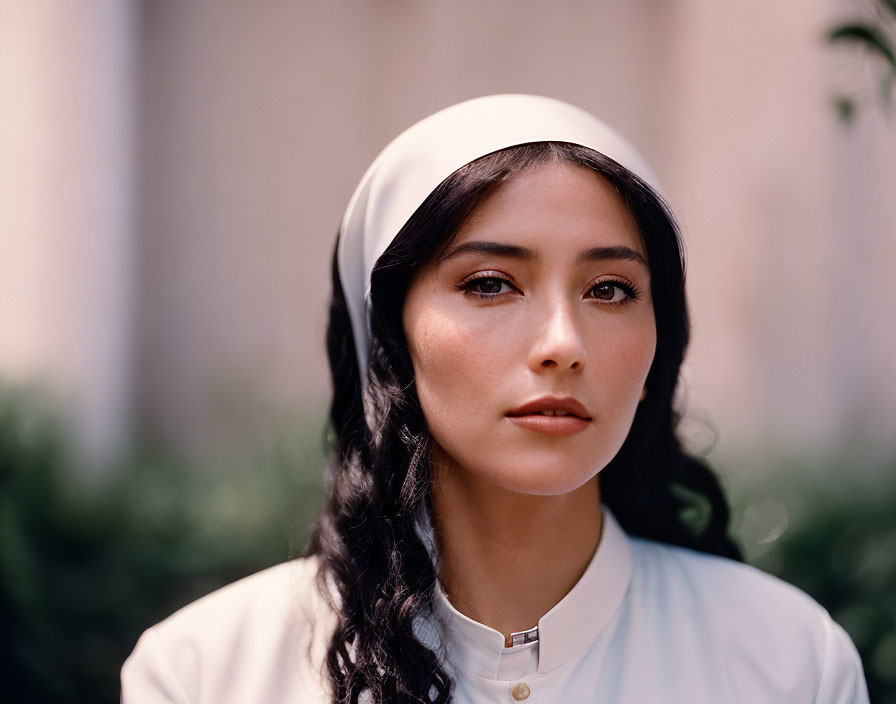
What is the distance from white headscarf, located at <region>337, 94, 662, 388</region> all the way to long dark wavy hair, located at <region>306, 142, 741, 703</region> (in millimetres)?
27

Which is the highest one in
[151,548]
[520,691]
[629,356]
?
[629,356]

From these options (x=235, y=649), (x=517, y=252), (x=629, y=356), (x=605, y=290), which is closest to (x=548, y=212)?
(x=517, y=252)

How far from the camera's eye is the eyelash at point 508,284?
2.00 m

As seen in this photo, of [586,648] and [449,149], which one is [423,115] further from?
[586,648]

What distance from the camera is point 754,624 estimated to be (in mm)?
2273

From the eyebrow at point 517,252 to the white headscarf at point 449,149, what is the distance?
155mm

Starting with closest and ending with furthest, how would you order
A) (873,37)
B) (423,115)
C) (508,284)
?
(508,284), (873,37), (423,115)

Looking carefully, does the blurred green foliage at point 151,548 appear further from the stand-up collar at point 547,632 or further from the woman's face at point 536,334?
the woman's face at point 536,334

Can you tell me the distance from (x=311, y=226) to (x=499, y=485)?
2.28m

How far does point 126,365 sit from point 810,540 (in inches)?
109

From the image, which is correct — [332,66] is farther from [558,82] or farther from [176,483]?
[176,483]

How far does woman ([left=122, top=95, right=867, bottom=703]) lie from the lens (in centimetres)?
198

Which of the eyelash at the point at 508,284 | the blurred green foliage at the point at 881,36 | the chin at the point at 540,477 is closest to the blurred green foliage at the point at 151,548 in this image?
the chin at the point at 540,477

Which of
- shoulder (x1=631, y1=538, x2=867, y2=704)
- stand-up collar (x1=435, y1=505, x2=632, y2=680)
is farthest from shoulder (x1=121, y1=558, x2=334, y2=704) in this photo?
shoulder (x1=631, y1=538, x2=867, y2=704)
